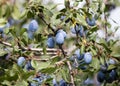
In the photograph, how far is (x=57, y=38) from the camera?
1980 mm

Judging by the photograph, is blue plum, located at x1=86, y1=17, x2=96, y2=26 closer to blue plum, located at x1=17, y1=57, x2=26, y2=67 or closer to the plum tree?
the plum tree

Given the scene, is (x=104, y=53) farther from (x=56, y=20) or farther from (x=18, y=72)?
(x=18, y=72)

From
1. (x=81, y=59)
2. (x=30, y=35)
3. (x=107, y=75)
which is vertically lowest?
(x=107, y=75)

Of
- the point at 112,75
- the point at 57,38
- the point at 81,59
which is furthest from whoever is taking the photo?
the point at 112,75

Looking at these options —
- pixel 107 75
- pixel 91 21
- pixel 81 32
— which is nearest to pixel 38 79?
pixel 81 32

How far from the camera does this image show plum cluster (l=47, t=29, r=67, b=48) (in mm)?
1973

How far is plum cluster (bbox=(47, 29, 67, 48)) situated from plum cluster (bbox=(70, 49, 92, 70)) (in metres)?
0.11

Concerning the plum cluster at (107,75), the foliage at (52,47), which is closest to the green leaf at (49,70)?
the foliage at (52,47)

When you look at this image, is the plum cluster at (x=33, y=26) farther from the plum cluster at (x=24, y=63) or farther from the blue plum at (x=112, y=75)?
the blue plum at (x=112, y=75)

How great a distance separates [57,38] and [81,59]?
0.20 m

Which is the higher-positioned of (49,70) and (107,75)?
(49,70)

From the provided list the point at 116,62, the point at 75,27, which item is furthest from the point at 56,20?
the point at 116,62

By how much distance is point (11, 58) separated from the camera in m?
2.21

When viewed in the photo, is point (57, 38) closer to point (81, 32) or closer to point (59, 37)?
point (59, 37)
